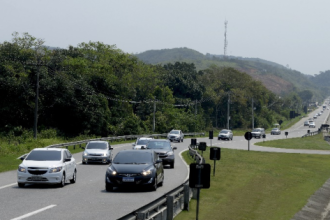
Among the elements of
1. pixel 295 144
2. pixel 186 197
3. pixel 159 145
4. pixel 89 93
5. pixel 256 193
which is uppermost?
pixel 89 93

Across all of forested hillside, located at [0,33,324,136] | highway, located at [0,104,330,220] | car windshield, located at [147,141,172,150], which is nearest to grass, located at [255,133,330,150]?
forested hillside, located at [0,33,324,136]

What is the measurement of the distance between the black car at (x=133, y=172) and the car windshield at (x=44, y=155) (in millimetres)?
2615

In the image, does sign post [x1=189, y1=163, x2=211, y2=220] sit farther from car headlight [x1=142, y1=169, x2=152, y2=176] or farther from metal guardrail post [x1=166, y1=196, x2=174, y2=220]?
car headlight [x1=142, y1=169, x2=152, y2=176]

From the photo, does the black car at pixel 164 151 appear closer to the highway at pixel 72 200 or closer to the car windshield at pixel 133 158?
the highway at pixel 72 200

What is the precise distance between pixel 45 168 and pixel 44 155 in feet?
4.01

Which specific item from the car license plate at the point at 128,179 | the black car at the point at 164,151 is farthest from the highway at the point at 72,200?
the black car at the point at 164,151

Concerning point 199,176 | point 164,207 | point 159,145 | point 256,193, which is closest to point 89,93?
point 159,145

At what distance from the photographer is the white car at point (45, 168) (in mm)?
22750

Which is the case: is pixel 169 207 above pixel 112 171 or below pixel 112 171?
below

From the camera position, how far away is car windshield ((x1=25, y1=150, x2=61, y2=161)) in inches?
939

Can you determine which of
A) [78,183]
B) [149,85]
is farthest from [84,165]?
[149,85]

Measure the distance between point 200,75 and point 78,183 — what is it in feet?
432

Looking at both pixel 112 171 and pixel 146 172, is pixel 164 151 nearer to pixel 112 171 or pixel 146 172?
pixel 146 172

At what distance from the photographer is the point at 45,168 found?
23.0m
